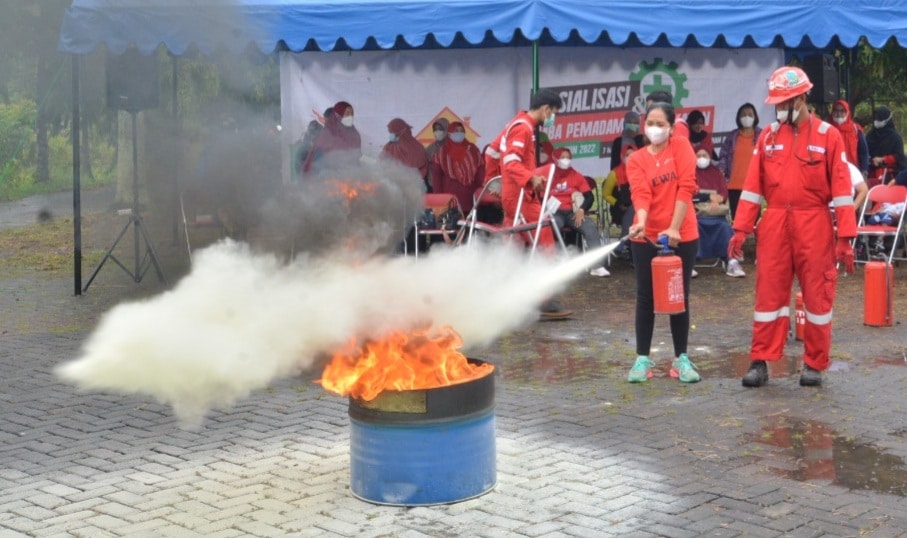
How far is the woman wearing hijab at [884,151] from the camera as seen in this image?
604 inches

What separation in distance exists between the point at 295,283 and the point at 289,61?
29.1 feet

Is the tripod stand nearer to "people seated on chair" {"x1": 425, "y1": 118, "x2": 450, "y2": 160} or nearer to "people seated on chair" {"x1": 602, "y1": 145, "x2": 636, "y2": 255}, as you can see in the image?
"people seated on chair" {"x1": 425, "y1": 118, "x2": 450, "y2": 160}

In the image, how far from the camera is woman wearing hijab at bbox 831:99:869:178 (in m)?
14.5

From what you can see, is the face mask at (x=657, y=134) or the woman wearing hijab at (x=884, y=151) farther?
the woman wearing hijab at (x=884, y=151)

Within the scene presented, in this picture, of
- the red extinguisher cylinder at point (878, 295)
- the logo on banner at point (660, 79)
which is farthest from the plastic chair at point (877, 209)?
the logo on banner at point (660, 79)

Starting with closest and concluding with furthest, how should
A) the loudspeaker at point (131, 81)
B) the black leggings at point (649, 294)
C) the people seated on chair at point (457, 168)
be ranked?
the black leggings at point (649, 294), the loudspeaker at point (131, 81), the people seated on chair at point (457, 168)

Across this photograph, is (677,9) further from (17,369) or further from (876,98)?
(876,98)

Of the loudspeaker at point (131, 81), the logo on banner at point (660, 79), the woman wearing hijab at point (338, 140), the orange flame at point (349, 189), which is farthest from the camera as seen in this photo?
the logo on banner at point (660, 79)

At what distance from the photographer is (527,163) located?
1057cm

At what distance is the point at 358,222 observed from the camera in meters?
6.63

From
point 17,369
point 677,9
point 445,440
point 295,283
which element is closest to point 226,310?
point 295,283

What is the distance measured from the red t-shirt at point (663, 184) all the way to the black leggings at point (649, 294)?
4.0 inches

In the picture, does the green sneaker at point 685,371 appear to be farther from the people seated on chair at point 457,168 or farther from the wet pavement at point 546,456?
the people seated on chair at point 457,168

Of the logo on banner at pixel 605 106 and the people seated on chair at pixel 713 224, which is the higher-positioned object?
the logo on banner at pixel 605 106
